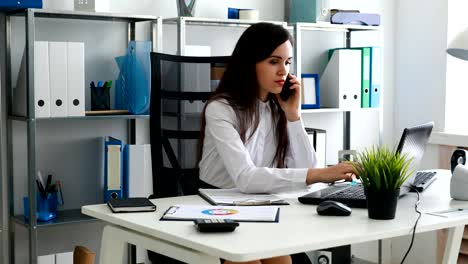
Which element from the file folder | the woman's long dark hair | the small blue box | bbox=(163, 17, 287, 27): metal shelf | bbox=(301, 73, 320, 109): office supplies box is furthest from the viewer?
the file folder

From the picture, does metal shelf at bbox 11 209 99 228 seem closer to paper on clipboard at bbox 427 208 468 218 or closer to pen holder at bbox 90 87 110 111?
pen holder at bbox 90 87 110 111

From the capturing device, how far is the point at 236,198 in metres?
2.28

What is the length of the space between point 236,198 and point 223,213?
0.82 ft

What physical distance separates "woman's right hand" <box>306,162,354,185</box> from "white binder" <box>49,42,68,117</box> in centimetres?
120

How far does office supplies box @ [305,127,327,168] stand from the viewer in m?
3.88

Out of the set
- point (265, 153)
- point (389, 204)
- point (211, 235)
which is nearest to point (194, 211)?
point (211, 235)

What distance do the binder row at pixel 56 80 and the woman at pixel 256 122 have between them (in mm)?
700

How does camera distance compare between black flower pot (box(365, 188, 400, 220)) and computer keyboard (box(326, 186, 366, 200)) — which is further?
computer keyboard (box(326, 186, 366, 200))

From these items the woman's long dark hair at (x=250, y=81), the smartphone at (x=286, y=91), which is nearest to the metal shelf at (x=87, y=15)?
the woman's long dark hair at (x=250, y=81)

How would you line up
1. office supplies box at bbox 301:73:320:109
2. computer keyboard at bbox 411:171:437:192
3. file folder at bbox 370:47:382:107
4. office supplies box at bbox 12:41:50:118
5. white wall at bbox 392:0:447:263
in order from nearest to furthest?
computer keyboard at bbox 411:171:437:192 < office supplies box at bbox 12:41:50:118 < office supplies box at bbox 301:73:320:109 < file folder at bbox 370:47:382:107 < white wall at bbox 392:0:447:263

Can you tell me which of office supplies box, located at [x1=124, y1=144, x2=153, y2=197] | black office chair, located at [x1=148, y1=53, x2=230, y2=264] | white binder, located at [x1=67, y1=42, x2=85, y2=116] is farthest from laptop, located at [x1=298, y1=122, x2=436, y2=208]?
white binder, located at [x1=67, y1=42, x2=85, y2=116]

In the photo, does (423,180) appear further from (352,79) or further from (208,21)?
(352,79)

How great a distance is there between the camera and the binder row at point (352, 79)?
399 cm

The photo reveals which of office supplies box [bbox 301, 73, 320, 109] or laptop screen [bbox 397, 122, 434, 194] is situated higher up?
office supplies box [bbox 301, 73, 320, 109]
